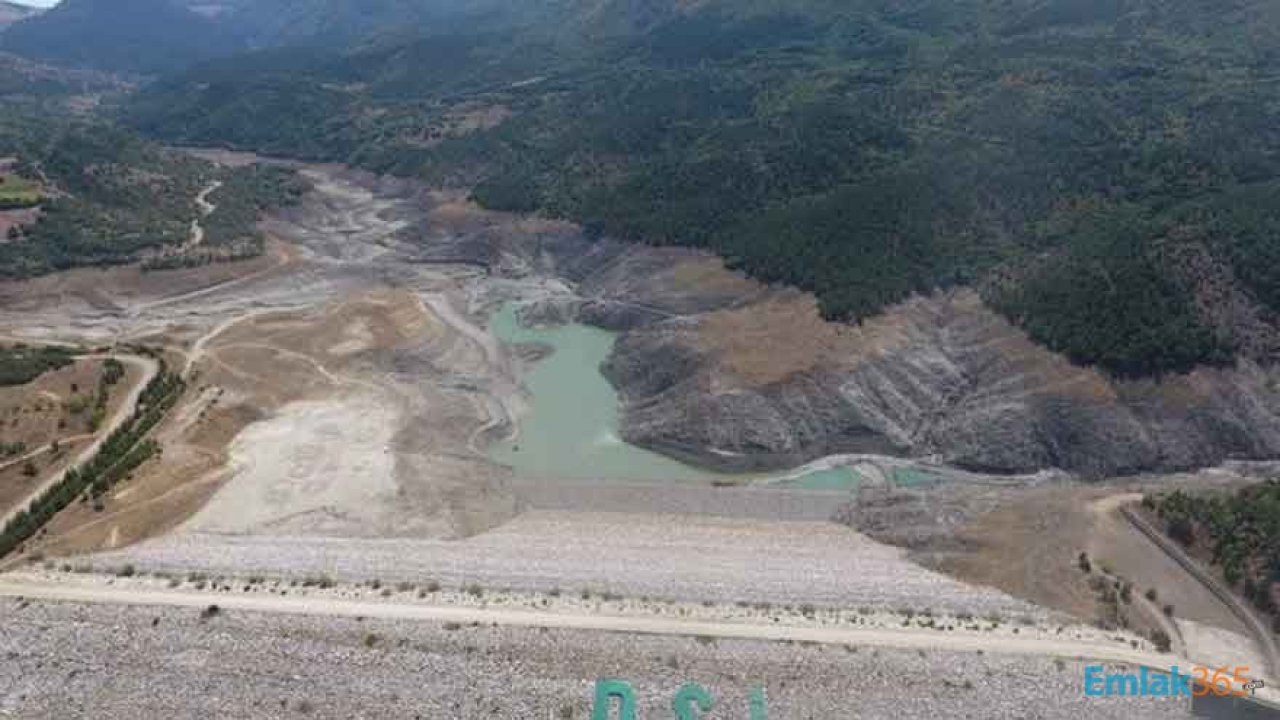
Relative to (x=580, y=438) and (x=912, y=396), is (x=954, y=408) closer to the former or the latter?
(x=912, y=396)

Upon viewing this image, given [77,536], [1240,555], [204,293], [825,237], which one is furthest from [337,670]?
[204,293]

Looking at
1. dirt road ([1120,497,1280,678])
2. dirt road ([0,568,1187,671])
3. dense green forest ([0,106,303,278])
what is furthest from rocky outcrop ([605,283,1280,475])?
dense green forest ([0,106,303,278])

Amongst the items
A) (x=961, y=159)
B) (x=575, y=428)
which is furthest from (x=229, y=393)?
(x=961, y=159)

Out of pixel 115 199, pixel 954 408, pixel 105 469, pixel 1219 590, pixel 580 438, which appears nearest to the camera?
pixel 1219 590

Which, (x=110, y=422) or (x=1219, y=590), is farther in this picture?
(x=110, y=422)

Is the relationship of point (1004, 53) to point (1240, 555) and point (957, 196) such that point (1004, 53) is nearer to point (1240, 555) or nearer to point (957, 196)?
point (957, 196)

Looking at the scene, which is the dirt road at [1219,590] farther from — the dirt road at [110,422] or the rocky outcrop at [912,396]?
the dirt road at [110,422]
